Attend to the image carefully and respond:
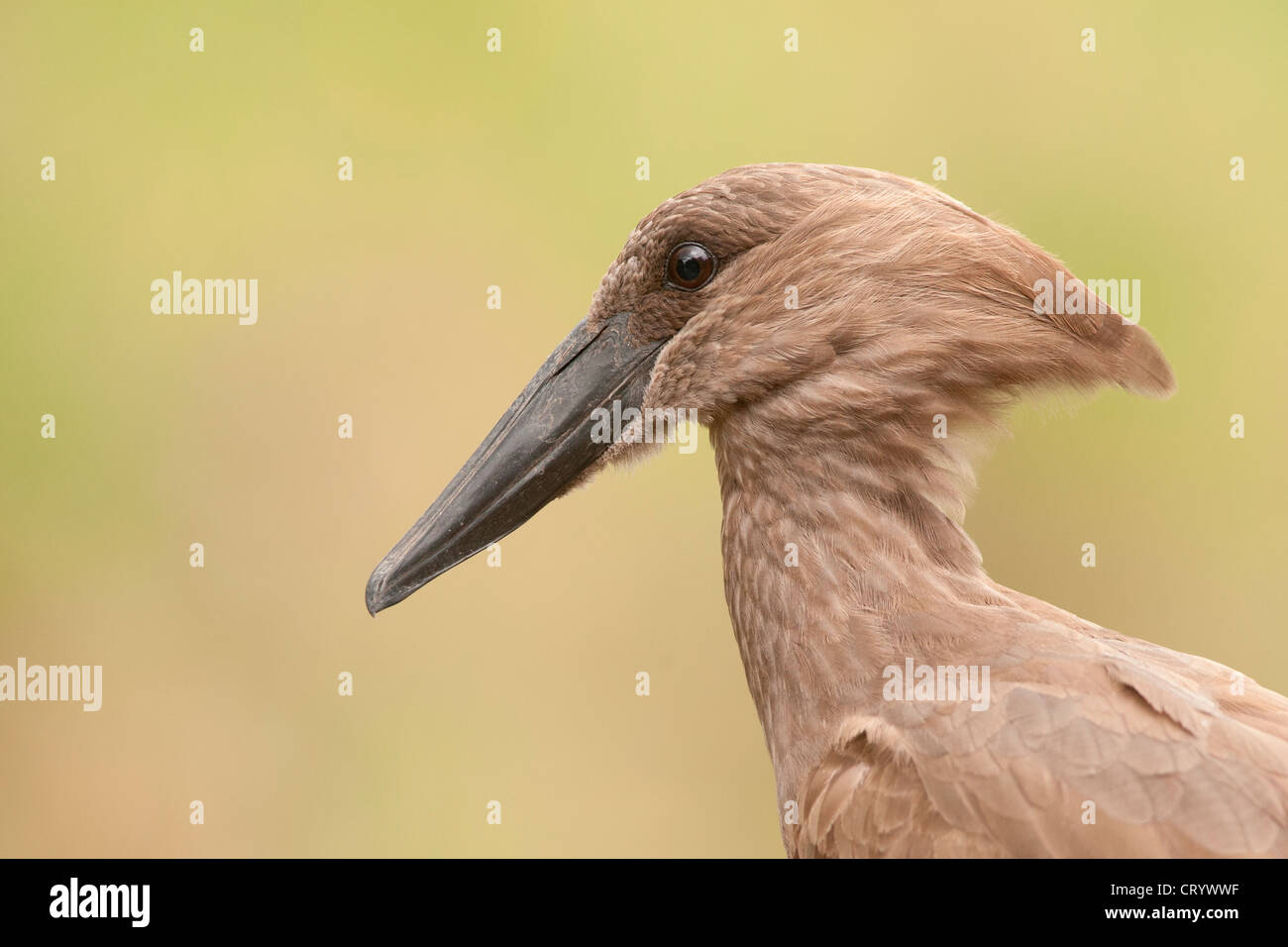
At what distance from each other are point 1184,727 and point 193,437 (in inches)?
184

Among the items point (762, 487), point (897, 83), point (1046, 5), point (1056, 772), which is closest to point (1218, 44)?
point (1046, 5)

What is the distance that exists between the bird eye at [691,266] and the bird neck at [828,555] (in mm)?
268

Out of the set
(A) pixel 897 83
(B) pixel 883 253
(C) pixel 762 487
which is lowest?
(C) pixel 762 487

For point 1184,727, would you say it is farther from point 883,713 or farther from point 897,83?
point 897,83

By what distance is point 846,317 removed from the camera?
2.37m

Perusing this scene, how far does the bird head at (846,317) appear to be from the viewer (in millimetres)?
2365

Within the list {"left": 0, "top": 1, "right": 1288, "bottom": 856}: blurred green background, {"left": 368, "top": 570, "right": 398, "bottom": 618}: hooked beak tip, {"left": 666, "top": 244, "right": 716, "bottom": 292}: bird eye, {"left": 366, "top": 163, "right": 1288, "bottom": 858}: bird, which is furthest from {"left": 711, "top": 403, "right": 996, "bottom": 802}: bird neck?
{"left": 0, "top": 1, "right": 1288, "bottom": 856}: blurred green background

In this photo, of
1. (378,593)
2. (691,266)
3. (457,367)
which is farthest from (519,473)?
(457,367)

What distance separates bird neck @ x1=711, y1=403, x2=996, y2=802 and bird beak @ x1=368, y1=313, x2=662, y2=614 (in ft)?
1.10

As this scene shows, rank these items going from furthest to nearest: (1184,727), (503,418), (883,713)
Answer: (503,418)
(883,713)
(1184,727)

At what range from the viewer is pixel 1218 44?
5.88 metres

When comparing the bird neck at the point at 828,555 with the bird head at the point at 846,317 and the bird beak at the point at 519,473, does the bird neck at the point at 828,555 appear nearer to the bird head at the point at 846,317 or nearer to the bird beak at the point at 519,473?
the bird head at the point at 846,317

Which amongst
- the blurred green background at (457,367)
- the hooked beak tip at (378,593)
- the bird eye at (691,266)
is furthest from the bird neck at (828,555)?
the blurred green background at (457,367)

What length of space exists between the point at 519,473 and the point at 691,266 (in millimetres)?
542
